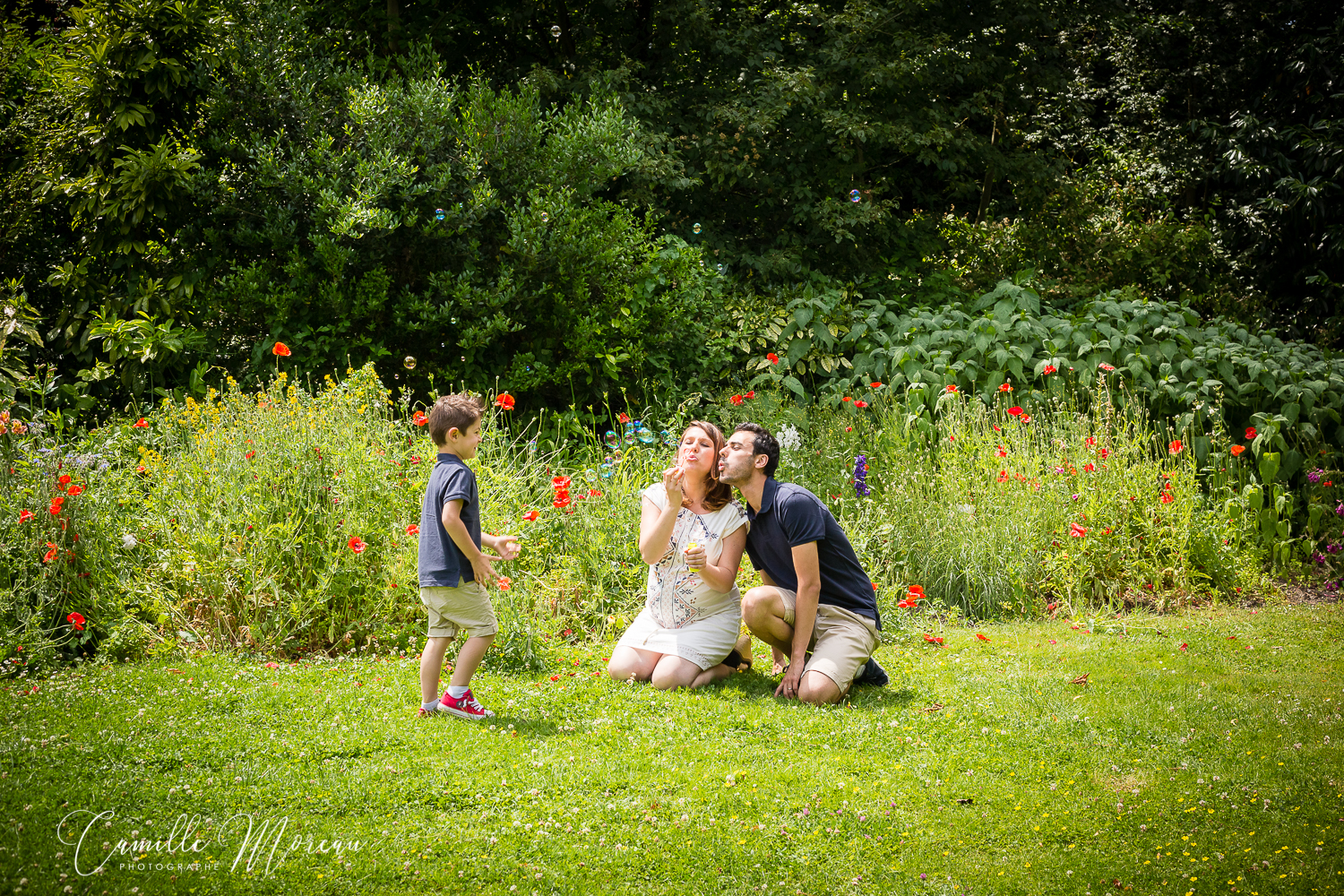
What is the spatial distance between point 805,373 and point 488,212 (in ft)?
9.62

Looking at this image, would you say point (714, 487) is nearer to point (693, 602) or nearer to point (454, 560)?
point (693, 602)

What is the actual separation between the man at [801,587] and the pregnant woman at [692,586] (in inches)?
3.8

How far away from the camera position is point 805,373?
310 inches

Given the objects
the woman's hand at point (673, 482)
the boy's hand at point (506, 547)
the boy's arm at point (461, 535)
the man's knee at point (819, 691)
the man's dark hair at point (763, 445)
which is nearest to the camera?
the boy's arm at point (461, 535)

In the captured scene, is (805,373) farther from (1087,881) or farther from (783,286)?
(1087,881)

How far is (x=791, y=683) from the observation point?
382cm

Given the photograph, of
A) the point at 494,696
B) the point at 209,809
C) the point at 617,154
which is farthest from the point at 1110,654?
the point at 617,154

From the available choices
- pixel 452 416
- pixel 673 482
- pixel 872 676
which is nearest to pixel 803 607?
pixel 872 676

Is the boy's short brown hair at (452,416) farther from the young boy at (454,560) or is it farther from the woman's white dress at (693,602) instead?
the woman's white dress at (693,602)

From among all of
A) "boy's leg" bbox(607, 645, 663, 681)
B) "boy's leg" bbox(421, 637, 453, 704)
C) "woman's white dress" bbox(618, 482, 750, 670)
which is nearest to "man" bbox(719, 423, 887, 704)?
"woman's white dress" bbox(618, 482, 750, 670)

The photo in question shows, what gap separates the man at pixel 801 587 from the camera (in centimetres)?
377

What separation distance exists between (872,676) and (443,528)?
1940 millimetres

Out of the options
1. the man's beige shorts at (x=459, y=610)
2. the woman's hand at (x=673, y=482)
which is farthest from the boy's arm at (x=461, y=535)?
the woman's hand at (x=673, y=482)

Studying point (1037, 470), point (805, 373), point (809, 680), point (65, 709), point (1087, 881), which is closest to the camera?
point (1087, 881)
